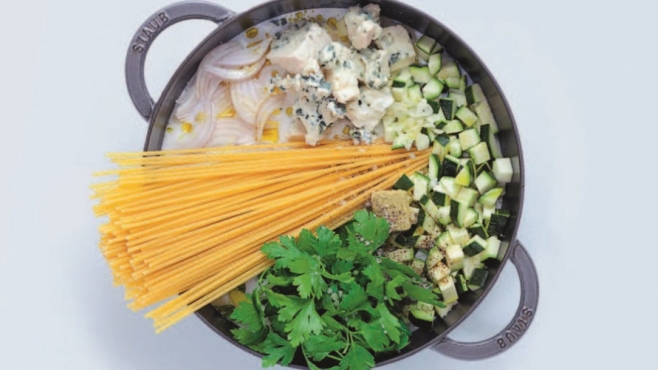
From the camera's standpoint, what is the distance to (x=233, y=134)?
2.37 m

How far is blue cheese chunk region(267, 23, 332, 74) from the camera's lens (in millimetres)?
2193

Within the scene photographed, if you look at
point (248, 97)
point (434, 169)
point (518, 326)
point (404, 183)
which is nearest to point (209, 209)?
point (248, 97)

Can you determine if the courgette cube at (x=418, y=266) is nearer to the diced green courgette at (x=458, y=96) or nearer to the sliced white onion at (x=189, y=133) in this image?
the diced green courgette at (x=458, y=96)

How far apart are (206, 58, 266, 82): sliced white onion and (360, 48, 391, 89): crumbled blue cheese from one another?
375 mm

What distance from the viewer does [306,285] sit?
204 centimetres

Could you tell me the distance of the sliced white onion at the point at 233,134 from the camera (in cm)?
236

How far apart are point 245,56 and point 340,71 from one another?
366 millimetres

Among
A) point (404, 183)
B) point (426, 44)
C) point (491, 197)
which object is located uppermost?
point (426, 44)

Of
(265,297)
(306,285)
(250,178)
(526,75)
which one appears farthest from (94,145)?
(526,75)

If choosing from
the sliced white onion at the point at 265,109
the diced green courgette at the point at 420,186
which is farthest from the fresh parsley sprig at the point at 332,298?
the sliced white onion at the point at 265,109

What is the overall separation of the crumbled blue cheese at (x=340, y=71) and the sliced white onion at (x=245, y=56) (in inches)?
9.2

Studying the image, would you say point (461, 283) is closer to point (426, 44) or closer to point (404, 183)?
point (404, 183)

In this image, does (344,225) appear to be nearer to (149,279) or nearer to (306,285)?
(306,285)

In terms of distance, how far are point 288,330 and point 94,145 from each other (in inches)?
45.8
